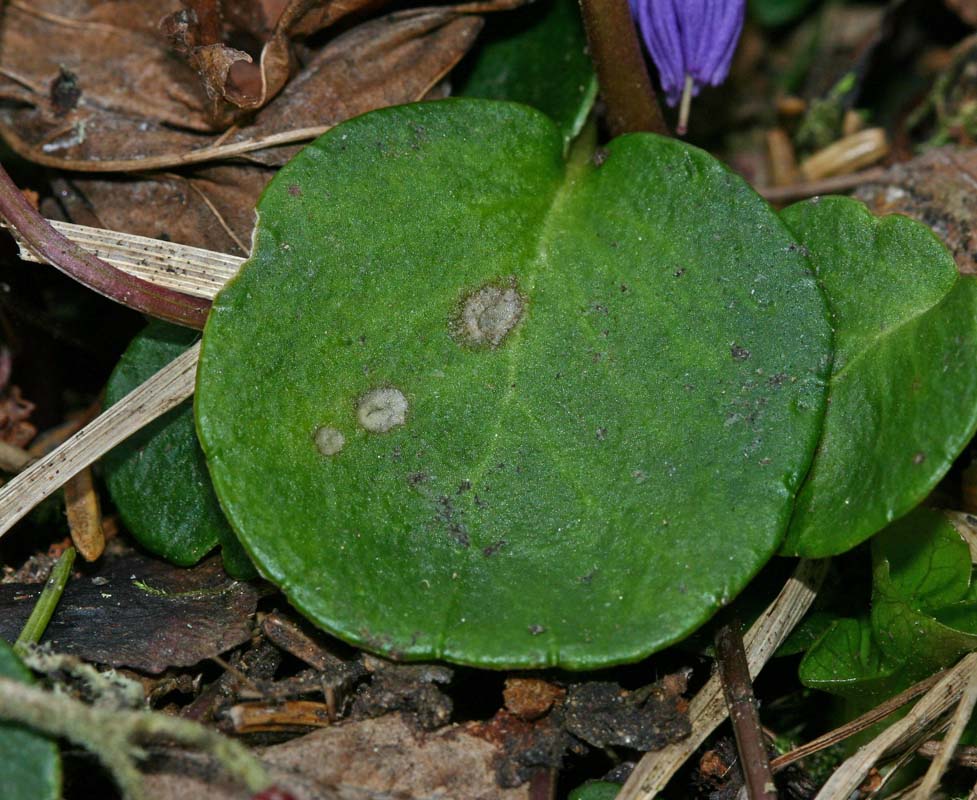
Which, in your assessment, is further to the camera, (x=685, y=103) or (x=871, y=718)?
(x=685, y=103)

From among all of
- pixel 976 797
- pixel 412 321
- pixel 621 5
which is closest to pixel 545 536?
pixel 412 321

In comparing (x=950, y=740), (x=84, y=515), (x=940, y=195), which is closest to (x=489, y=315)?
(x=84, y=515)

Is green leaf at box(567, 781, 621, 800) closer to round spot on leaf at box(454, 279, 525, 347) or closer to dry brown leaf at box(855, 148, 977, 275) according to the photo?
round spot on leaf at box(454, 279, 525, 347)

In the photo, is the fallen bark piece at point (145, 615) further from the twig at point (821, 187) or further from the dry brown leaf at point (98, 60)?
the twig at point (821, 187)

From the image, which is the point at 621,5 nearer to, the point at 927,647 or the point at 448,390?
the point at 448,390

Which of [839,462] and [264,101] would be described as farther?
[264,101]

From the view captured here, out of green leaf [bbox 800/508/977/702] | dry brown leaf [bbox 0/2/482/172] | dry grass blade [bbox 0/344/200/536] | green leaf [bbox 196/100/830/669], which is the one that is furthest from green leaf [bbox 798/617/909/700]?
dry brown leaf [bbox 0/2/482/172]

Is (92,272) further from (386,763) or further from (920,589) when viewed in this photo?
(920,589)
